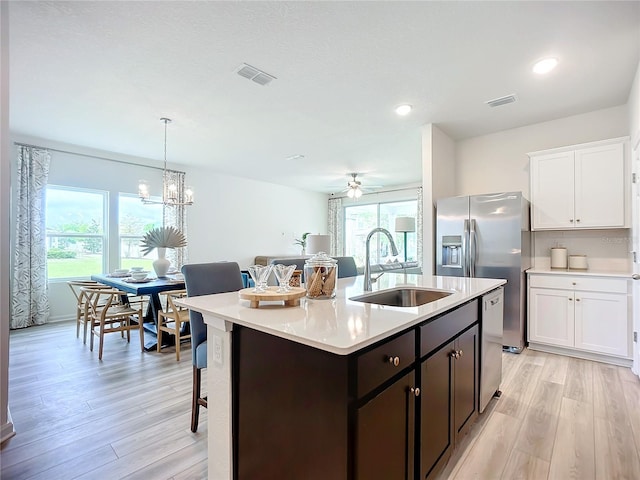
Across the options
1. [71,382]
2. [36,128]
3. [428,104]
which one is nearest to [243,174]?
[36,128]

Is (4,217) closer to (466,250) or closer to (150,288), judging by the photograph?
(150,288)

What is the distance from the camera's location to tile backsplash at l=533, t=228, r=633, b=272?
338 cm

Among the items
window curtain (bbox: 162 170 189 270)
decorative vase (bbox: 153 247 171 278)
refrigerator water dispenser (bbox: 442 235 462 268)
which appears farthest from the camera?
window curtain (bbox: 162 170 189 270)

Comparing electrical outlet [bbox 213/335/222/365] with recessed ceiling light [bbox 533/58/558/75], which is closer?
electrical outlet [bbox 213/335/222/365]

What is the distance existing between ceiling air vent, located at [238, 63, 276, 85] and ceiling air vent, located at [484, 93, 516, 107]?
2243 mm

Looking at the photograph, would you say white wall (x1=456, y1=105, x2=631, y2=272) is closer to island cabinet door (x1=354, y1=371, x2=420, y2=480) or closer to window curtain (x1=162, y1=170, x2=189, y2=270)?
island cabinet door (x1=354, y1=371, x2=420, y2=480)

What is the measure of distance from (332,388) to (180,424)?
5.23ft

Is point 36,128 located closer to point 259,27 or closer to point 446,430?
point 259,27

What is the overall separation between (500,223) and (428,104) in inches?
59.3

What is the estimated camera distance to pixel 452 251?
12.5ft

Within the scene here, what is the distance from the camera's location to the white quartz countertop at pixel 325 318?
1020 mm

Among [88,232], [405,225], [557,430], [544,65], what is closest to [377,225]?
[405,225]

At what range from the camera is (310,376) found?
1076 mm

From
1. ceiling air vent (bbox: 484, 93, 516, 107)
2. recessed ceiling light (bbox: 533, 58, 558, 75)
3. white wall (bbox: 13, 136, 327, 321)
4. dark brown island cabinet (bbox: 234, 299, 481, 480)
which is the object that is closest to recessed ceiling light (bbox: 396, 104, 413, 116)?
ceiling air vent (bbox: 484, 93, 516, 107)
